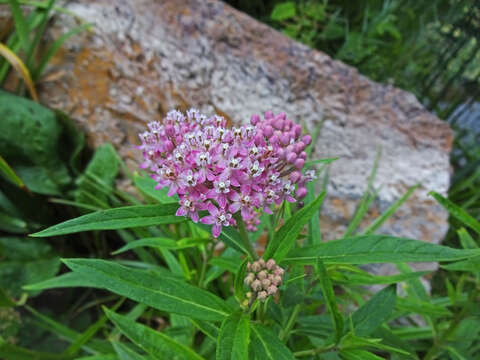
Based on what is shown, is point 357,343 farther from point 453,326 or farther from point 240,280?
point 453,326

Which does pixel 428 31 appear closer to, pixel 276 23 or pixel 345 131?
Answer: pixel 276 23

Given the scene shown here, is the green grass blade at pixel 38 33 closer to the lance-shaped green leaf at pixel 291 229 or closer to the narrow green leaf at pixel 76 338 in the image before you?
the narrow green leaf at pixel 76 338

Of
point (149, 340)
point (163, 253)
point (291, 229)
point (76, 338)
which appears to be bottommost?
point (76, 338)

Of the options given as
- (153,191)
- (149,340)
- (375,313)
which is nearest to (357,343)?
(375,313)

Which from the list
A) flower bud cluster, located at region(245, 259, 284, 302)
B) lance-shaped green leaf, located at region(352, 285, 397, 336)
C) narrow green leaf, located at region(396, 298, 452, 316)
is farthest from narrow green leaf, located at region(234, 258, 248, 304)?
narrow green leaf, located at region(396, 298, 452, 316)

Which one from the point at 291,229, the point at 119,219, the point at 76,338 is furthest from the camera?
the point at 76,338

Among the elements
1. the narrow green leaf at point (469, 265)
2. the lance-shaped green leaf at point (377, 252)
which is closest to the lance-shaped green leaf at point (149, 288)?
the lance-shaped green leaf at point (377, 252)

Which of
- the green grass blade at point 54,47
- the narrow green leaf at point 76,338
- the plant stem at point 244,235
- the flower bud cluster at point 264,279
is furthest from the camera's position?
the green grass blade at point 54,47
